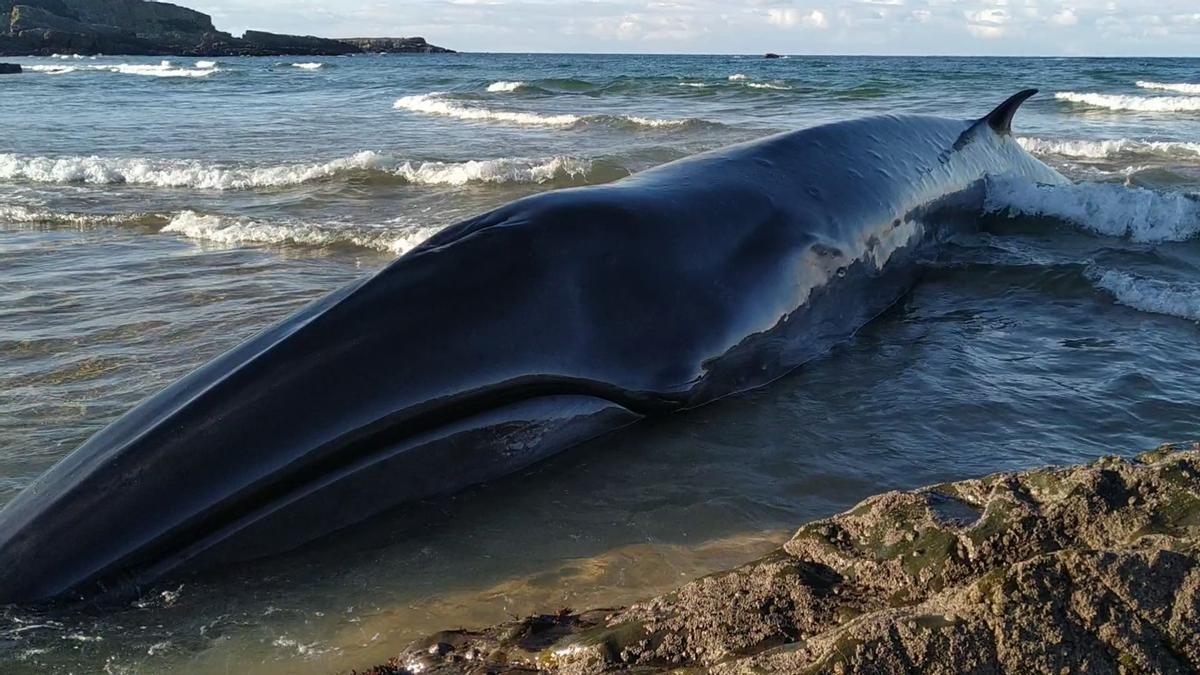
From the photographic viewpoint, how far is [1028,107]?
29328 mm

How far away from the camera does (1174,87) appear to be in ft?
132

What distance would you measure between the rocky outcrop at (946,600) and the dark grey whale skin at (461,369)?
32.9 inches

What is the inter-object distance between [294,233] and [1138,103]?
29659mm

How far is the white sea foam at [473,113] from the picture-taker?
82.2 feet

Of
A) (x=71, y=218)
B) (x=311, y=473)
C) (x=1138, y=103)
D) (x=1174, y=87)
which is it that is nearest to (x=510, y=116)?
(x=71, y=218)

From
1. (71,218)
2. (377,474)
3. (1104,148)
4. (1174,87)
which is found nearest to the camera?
(377,474)

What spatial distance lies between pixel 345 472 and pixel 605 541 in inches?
40.2

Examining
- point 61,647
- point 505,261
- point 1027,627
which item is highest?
point 505,261

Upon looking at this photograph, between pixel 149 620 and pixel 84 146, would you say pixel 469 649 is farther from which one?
pixel 84 146

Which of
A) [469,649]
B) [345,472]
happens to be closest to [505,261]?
[345,472]

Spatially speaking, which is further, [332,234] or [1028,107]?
[1028,107]

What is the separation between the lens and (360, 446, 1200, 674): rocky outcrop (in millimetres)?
2059

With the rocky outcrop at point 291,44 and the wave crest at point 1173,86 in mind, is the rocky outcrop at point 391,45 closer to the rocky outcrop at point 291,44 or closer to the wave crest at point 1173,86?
the rocky outcrop at point 291,44

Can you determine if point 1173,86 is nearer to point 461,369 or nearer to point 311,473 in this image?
point 461,369
